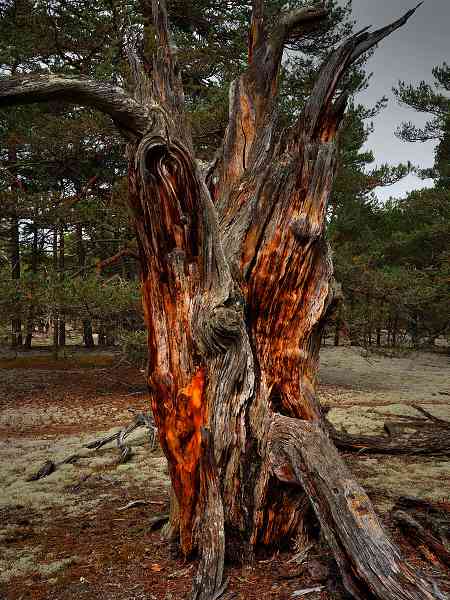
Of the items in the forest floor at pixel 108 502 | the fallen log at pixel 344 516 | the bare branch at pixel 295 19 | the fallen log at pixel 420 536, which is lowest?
the forest floor at pixel 108 502

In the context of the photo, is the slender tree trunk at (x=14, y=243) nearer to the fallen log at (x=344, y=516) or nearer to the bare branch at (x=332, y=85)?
the bare branch at (x=332, y=85)

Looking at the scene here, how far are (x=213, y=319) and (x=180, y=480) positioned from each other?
121cm

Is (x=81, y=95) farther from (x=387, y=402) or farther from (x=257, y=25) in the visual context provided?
(x=387, y=402)

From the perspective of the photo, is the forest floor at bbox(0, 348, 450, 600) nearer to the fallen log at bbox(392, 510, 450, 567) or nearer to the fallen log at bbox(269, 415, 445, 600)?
the fallen log at bbox(392, 510, 450, 567)

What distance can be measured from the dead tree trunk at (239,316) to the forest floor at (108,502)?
0.31m

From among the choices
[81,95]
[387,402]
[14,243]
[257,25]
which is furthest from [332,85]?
[14,243]

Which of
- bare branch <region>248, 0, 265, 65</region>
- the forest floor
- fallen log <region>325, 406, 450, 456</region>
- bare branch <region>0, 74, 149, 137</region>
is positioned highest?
bare branch <region>248, 0, 265, 65</region>

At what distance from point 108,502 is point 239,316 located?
109 inches

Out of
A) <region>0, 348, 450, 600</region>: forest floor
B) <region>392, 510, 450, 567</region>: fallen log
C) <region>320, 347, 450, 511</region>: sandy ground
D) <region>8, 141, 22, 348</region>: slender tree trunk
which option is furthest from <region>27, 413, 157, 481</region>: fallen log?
<region>8, 141, 22, 348</region>: slender tree trunk

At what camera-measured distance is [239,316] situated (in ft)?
10.6

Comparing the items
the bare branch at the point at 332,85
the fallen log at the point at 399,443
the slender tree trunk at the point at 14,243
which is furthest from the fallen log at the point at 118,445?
the bare branch at the point at 332,85

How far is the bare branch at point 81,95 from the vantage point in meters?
2.75

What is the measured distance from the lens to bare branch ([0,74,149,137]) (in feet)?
9.02

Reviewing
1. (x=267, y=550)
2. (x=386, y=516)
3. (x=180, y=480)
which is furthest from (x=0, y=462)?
(x=386, y=516)
